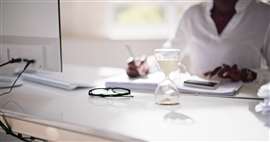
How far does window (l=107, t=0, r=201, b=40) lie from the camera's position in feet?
10.2

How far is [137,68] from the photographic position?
1533 mm

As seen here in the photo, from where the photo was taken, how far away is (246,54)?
192 centimetres

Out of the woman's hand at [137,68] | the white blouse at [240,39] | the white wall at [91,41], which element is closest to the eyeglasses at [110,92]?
the woman's hand at [137,68]

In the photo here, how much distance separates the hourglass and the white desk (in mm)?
32

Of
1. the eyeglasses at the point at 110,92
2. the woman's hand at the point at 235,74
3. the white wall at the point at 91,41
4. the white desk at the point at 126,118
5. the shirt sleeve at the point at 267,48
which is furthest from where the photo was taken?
the white wall at the point at 91,41

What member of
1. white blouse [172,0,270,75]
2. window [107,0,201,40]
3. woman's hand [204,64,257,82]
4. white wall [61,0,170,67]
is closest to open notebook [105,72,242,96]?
woman's hand [204,64,257,82]

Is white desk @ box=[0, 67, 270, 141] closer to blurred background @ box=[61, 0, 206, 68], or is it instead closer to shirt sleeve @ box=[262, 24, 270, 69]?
shirt sleeve @ box=[262, 24, 270, 69]

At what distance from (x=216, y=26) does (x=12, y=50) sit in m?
1.03

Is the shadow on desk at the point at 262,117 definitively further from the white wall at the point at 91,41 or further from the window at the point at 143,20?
the window at the point at 143,20

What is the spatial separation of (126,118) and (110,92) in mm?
299

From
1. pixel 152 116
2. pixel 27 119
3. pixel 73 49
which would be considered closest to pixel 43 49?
pixel 27 119

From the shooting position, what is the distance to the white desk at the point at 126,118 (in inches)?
34.3

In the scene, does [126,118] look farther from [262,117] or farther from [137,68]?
[137,68]

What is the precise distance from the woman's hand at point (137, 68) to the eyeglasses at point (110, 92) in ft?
0.61
